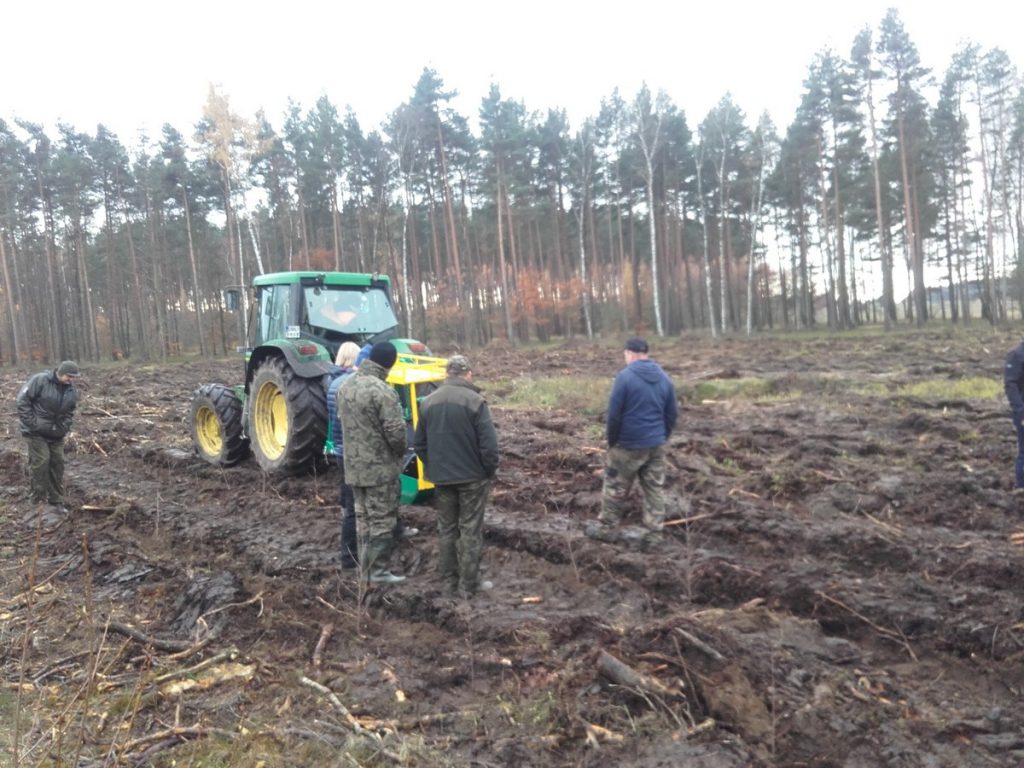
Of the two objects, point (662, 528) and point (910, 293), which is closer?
point (662, 528)

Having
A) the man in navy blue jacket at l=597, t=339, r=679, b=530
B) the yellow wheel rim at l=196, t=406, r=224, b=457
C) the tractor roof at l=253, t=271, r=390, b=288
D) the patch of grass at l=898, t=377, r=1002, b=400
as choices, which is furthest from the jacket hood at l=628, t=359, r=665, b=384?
the patch of grass at l=898, t=377, r=1002, b=400

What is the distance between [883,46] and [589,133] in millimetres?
14419

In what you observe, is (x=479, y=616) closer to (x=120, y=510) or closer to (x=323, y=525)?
(x=323, y=525)

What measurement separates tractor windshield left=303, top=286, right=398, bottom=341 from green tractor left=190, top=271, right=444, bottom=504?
11mm

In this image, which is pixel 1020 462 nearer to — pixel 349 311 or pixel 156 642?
pixel 349 311

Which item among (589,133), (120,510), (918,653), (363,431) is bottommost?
(918,653)

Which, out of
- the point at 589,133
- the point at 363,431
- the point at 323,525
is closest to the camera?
the point at 363,431

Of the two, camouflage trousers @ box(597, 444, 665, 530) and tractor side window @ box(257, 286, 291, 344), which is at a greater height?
tractor side window @ box(257, 286, 291, 344)

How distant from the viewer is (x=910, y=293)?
45875 mm

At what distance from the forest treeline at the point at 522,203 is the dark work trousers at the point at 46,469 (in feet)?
85.5

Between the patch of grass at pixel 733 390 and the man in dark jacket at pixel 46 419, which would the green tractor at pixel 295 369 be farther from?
the patch of grass at pixel 733 390

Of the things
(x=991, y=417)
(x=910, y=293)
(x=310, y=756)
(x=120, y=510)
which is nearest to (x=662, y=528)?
(x=310, y=756)

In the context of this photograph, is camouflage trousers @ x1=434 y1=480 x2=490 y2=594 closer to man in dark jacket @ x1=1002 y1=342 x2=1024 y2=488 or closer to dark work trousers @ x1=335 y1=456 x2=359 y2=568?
dark work trousers @ x1=335 y1=456 x2=359 y2=568

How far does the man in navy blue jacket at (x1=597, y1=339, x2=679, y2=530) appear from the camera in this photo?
5867mm
